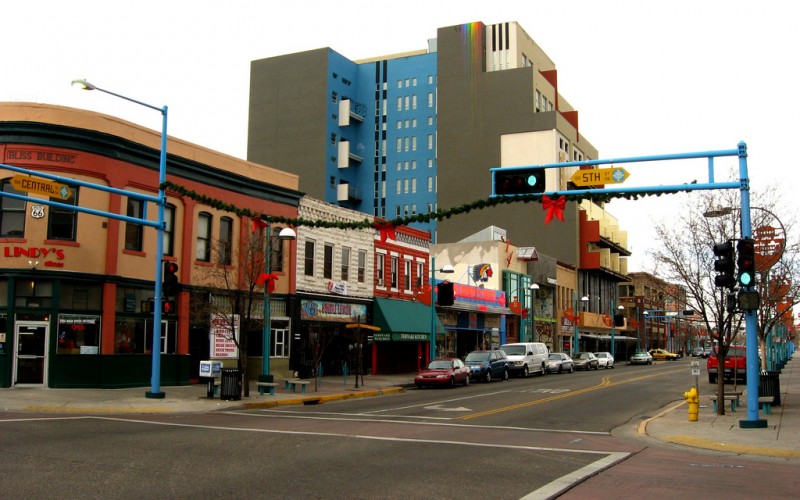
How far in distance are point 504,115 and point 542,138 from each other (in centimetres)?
516

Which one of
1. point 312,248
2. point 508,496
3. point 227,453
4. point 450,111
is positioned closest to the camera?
point 508,496

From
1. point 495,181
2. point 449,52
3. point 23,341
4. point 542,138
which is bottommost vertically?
point 23,341

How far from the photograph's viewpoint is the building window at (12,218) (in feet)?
81.9

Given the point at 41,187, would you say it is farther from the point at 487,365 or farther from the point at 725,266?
the point at 487,365

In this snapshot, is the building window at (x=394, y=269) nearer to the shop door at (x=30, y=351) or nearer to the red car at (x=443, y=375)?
the red car at (x=443, y=375)

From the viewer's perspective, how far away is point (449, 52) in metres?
85.0

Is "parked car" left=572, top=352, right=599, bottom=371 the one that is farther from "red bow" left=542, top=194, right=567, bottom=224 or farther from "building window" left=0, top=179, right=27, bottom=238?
"building window" left=0, top=179, right=27, bottom=238

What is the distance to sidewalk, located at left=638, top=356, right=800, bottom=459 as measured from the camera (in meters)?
14.4

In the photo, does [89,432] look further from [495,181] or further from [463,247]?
[463,247]

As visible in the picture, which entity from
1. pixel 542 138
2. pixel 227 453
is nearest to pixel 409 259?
pixel 227 453

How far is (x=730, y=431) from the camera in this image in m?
16.7

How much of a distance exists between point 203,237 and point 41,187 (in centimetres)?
1106

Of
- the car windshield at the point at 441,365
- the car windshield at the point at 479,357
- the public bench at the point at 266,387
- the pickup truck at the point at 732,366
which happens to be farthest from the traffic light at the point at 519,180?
the pickup truck at the point at 732,366

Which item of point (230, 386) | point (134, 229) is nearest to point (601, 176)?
point (230, 386)
